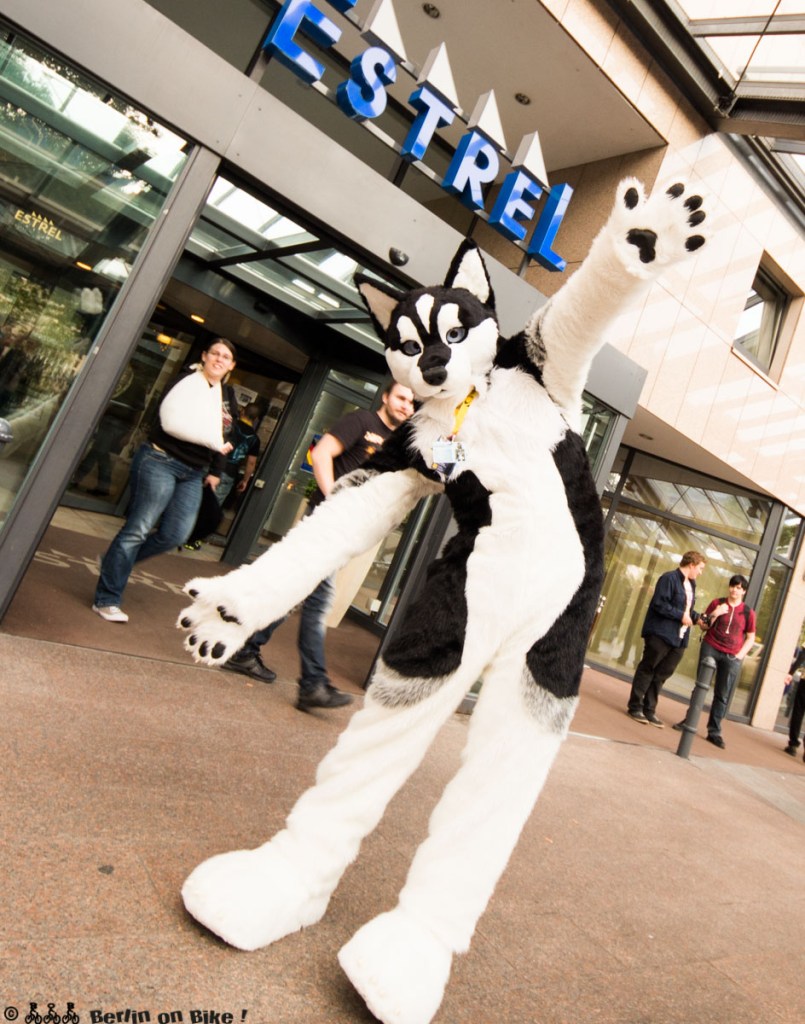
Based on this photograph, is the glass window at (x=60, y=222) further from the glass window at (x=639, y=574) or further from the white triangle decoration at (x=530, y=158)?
the glass window at (x=639, y=574)

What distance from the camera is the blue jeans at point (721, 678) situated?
7668 millimetres

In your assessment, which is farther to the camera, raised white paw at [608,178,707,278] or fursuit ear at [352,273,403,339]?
fursuit ear at [352,273,403,339]

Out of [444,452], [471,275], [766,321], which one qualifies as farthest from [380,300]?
[766,321]

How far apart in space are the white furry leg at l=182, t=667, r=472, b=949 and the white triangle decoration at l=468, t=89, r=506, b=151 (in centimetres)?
433

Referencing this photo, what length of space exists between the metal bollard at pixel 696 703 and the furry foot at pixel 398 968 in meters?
5.34

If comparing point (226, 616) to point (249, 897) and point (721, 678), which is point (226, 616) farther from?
point (721, 678)

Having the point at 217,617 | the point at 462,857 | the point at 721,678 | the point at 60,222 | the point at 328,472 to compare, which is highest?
the point at 60,222

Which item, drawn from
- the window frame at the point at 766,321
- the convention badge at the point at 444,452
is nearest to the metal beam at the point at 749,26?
the window frame at the point at 766,321

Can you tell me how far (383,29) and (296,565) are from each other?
3.88 meters

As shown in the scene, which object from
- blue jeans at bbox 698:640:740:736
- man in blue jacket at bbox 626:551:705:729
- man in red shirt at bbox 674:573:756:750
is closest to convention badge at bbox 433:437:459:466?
man in blue jacket at bbox 626:551:705:729

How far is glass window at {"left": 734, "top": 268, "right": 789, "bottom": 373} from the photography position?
31.9 feet

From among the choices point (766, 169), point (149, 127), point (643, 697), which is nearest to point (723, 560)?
point (643, 697)

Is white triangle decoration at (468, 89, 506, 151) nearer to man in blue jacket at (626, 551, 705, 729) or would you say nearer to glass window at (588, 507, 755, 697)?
man in blue jacket at (626, 551, 705, 729)

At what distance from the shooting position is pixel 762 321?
10.1m
